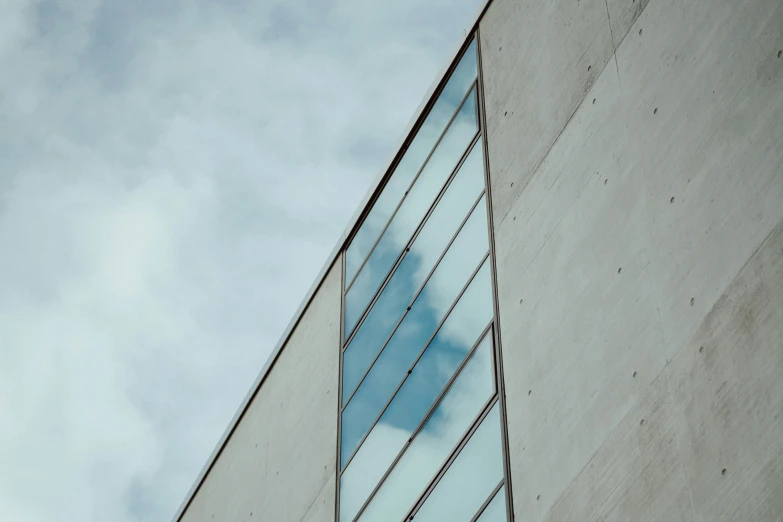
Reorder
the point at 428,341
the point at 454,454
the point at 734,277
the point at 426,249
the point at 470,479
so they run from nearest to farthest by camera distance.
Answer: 1. the point at 734,277
2. the point at 470,479
3. the point at 454,454
4. the point at 428,341
5. the point at 426,249

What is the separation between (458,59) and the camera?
19422 millimetres

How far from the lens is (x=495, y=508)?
13.3 m

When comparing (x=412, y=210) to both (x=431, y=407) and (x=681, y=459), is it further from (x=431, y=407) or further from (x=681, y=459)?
(x=681, y=459)

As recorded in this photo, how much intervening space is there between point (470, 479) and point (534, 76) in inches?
220

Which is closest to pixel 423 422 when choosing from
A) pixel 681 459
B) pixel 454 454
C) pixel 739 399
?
pixel 454 454

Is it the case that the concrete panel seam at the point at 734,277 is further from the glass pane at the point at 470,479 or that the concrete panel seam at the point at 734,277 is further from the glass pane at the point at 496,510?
the glass pane at the point at 470,479

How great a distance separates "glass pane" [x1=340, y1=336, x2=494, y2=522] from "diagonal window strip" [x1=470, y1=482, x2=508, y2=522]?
136 centimetres

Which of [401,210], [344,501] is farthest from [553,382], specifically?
[401,210]

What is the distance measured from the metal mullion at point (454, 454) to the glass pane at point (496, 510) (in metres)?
1.21

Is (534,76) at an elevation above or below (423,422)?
above

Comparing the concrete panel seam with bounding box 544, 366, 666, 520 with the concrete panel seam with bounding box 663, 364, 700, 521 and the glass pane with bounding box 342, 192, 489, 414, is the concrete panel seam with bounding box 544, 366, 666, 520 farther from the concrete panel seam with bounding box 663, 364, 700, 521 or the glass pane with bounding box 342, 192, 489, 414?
the glass pane with bounding box 342, 192, 489, 414

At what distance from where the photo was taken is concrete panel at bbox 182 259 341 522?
1933 centimetres

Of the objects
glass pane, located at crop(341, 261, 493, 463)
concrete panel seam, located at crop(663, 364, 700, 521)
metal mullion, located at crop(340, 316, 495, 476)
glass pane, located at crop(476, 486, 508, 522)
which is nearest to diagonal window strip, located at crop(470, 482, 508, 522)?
glass pane, located at crop(476, 486, 508, 522)

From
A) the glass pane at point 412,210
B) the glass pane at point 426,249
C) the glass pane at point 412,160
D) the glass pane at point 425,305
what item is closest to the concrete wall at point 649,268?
the glass pane at point 425,305
